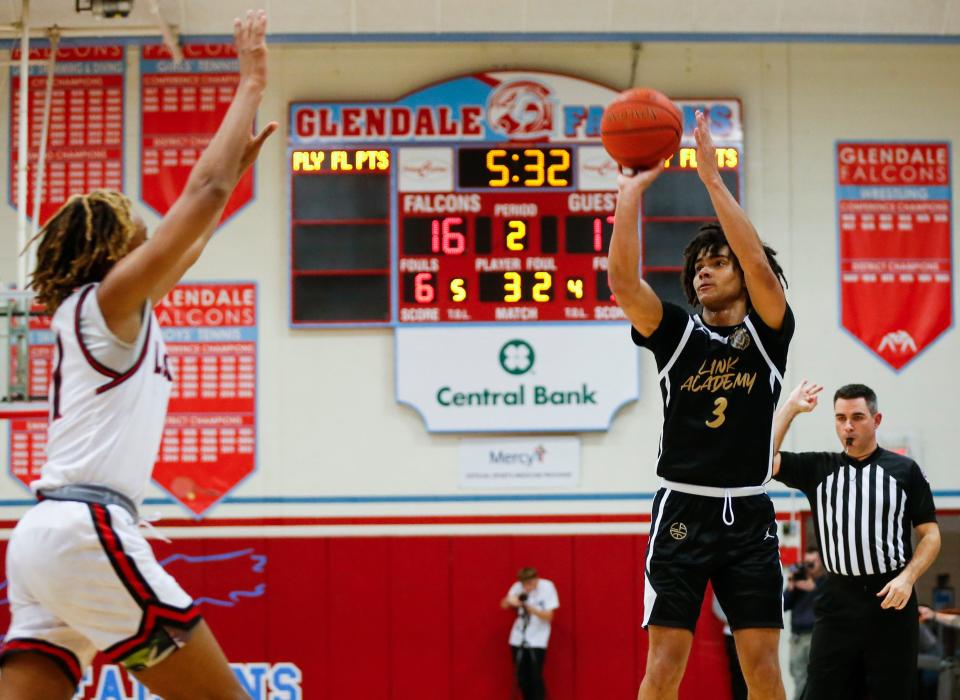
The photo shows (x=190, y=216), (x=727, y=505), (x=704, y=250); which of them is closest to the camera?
(x=190, y=216)

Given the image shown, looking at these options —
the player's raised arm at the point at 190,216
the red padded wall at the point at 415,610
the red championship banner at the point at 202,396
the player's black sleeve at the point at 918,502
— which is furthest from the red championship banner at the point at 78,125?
the player's raised arm at the point at 190,216

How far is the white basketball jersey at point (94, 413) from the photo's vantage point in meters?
3.39

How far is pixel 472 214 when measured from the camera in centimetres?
953

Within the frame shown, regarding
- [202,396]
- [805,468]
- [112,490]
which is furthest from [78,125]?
[112,490]

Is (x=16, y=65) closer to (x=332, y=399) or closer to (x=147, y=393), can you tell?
(x=332, y=399)

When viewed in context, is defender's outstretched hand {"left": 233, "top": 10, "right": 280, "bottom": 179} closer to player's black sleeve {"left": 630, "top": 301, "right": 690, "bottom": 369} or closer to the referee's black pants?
player's black sleeve {"left": 630, "top": 301, "right": 690, "bottom": 369}

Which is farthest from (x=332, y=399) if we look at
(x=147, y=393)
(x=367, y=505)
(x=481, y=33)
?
(x=147, y=393)

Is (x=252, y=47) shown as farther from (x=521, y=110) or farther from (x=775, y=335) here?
(x=521, y=110)

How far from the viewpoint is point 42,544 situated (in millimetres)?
3307

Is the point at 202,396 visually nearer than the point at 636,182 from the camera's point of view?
No

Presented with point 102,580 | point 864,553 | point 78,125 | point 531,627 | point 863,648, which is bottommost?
point 531,627

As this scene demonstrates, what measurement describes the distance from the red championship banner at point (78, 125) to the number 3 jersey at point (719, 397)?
645 cm

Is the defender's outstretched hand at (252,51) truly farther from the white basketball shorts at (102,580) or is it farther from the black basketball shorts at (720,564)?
the black basketball shorts at (720,564)

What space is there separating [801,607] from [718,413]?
17.3 feet
